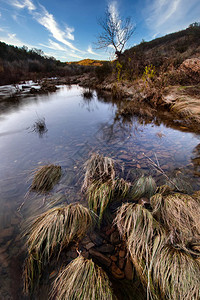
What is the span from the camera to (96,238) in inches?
61.9

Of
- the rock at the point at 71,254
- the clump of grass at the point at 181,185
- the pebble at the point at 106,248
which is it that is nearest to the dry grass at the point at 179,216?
the clump of grass at the point at 181,185

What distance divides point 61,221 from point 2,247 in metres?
0.73

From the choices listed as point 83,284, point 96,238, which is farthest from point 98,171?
point 83,284

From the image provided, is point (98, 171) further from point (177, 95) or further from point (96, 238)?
point (177, 95)

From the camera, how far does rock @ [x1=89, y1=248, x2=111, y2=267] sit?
4.42 ft

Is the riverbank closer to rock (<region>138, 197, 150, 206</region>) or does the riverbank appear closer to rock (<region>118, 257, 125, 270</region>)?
rock (<region>138, 197, 150, 206</region>)

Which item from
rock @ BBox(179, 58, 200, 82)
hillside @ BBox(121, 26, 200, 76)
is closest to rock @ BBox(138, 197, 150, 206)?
rock @ BBox(179, 58, 200, 82)

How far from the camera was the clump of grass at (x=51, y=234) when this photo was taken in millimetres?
1279

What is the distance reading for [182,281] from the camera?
39.4 inches

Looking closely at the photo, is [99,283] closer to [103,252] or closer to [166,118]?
[103,252]

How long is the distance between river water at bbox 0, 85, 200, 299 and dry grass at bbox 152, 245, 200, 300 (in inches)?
48.2

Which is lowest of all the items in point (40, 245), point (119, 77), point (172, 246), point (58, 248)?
point (58, 248)

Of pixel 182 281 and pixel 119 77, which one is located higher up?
pixel 119 77

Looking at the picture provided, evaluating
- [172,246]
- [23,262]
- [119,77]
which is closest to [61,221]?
[23,262]
